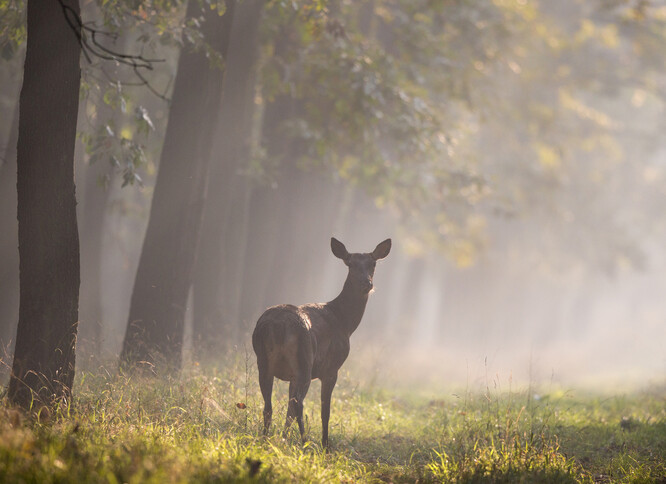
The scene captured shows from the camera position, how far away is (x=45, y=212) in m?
7.00

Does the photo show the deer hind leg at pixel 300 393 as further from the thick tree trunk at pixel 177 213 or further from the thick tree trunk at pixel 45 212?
the thick tree trunk at pixel 177 213

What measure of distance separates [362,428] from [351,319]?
1.59 metres

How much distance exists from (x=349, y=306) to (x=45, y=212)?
408 centimetres

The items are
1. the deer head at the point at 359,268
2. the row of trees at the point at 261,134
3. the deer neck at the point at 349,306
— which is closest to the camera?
the row of trees at the point at 261,134

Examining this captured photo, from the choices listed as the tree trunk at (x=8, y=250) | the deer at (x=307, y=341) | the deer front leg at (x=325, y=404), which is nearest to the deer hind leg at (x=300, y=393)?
the deer at (x=307, y=341)

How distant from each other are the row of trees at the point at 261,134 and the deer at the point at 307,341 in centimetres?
213

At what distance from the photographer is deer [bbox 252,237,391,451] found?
297 inches

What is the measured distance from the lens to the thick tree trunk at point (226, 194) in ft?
43.8

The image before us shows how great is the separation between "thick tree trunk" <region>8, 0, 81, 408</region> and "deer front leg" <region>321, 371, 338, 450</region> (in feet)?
9.52

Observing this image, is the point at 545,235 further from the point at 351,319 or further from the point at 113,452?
the point at 113,452

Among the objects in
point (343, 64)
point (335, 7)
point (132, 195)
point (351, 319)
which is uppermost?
point (335, 7)

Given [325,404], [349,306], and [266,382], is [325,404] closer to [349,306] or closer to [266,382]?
[266,382]

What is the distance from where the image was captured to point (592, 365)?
35.8 meters

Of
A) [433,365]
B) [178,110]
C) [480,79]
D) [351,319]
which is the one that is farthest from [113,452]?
[433,365]
